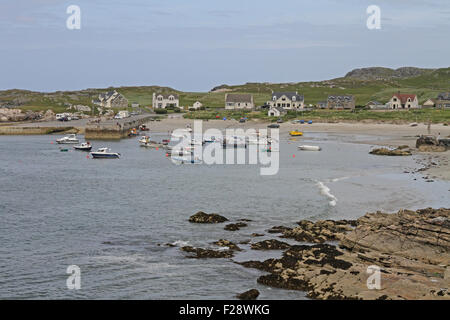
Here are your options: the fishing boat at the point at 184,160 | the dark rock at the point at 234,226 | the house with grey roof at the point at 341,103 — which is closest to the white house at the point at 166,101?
the house with grey roof at the point at 341,103

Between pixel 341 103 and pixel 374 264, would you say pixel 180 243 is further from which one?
pixel 341 103

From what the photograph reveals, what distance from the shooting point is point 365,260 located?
1043 inches

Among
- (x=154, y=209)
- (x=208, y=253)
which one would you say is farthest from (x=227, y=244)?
(x=154, y=209)

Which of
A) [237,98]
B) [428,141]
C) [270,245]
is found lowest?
[270,245]

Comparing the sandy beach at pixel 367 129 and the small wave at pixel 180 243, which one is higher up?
the sandy beach at pixel 367 129

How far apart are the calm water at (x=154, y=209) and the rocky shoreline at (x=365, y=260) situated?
107cm

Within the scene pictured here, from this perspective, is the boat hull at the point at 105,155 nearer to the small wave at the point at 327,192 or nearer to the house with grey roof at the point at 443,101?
the small wave at the point at 327,192

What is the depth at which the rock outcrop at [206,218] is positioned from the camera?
3712 centimetres

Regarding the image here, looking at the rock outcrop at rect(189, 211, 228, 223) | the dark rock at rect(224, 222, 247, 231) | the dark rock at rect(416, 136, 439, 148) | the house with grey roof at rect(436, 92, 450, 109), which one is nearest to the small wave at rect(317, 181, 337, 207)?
the dark rock at rect(224, 222, 247, 231)

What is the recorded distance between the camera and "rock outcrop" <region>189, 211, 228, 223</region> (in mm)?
37125

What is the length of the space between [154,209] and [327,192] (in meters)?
15.2

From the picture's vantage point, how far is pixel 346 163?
6950 cm
